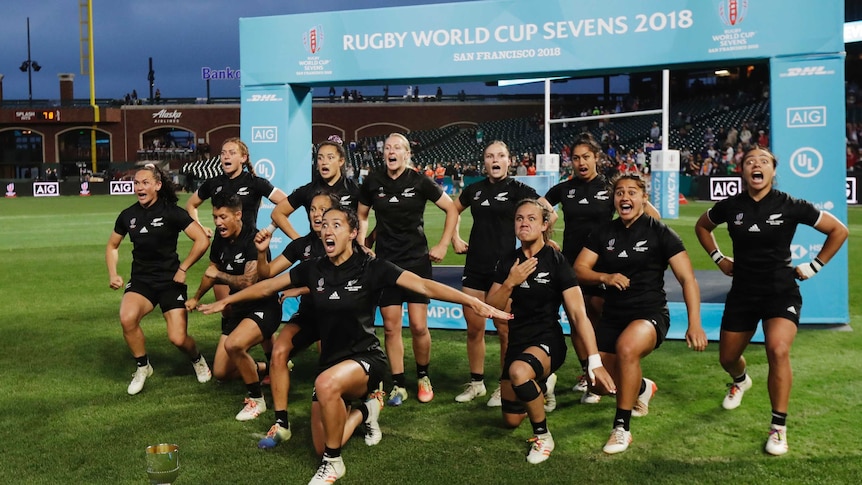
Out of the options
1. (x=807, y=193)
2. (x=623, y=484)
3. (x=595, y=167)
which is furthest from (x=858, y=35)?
(x=623, y=484)

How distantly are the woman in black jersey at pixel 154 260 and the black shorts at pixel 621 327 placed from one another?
3.39 m

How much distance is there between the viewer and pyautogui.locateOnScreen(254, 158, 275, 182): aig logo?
9.98 m

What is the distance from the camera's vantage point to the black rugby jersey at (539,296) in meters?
5.64

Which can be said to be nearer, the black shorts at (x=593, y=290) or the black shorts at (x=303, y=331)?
the black shorts at (x=303, y=331)

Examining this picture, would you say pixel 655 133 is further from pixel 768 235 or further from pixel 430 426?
pixel 430 426

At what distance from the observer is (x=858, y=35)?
3666 centimetres

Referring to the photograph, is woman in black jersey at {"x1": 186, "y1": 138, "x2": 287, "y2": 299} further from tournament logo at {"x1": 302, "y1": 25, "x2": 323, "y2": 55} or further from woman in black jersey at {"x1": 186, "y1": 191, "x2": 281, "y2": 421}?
tournament logo at {"x1": 302, "y1": 25, "x2": 323, "y2": 55}

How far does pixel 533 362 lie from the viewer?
217 inches

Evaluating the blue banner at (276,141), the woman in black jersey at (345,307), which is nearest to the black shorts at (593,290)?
the woman in black jersey at (345,307)

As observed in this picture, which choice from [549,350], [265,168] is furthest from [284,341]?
[265,168]

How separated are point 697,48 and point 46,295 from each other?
30.3 feet

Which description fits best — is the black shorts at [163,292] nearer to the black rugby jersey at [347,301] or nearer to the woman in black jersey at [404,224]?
the woman in black jersey at [404,224]

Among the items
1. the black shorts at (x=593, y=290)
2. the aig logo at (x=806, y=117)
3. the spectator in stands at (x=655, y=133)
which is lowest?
the black shorts at (x=593, y=290)

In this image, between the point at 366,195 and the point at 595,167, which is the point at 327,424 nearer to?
the point at 366,195
